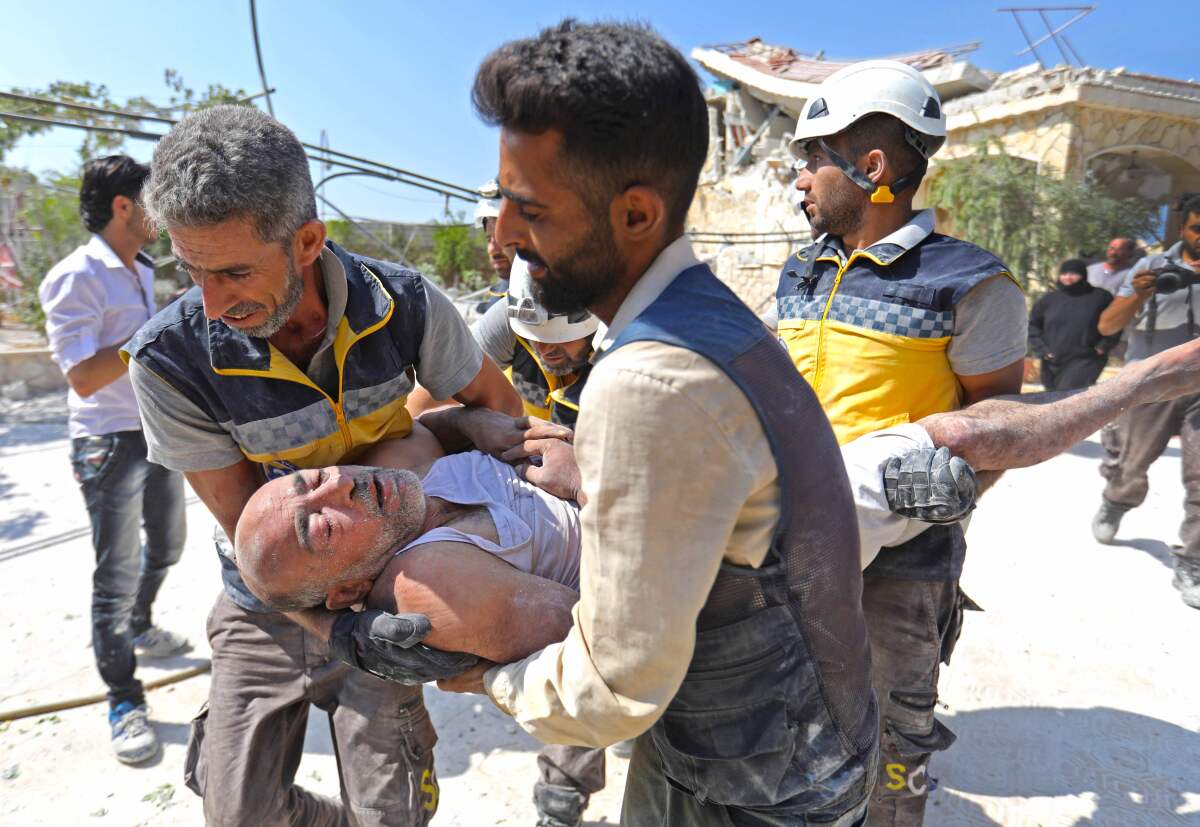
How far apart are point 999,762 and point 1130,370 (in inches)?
78.7

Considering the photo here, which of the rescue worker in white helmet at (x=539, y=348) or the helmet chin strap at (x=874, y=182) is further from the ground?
the helmet chin strap at (x=874, y=182)

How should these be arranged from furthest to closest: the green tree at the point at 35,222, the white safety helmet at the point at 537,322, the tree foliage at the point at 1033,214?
the green tree at the point at 35,222 < the tree foliage at the point at 1033,214 < the white safety helmet at the point at 537,322

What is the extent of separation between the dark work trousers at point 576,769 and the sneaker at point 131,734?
178cm

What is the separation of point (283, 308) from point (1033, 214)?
40.2 feet

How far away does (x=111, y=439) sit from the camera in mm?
3262

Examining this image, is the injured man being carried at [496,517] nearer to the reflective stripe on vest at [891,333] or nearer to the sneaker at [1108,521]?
the reflective stripe on vest at [891,333]

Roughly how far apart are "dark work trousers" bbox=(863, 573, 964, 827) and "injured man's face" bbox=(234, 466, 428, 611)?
1.45 m

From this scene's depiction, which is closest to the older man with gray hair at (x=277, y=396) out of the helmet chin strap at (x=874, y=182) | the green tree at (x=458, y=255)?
the helmet chin strap at (x=874, y=182)

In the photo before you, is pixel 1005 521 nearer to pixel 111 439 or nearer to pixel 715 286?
pixel 715 286

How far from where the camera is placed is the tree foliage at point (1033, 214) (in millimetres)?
10812

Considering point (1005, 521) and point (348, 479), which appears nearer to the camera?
point (348, 479)

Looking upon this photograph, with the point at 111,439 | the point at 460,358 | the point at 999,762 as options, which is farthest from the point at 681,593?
the point at 111,439

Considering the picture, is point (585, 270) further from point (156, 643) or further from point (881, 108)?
point (156, 643)

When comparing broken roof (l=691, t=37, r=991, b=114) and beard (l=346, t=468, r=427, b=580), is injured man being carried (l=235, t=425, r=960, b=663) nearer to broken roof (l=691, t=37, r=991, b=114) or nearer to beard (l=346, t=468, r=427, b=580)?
beard (l=346, t=468, r=427, b=580)
